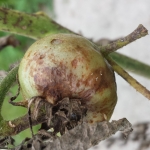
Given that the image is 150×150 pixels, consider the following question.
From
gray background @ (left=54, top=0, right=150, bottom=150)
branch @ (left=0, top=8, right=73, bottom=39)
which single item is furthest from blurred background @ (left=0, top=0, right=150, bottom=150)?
branch @ (left=0, top=8, right=73, bottom=39)

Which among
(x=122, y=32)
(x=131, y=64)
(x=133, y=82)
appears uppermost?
(x=133, y=82)

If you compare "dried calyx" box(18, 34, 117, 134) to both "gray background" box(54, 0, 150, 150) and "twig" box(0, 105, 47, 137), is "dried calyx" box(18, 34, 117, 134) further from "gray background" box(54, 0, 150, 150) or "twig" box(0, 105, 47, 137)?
"gray background" box(54, 0, 150, 150)

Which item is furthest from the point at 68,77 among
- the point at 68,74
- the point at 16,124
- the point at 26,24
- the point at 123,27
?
the point at 123,27

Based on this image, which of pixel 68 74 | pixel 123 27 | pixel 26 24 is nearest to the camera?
pixel 68 74

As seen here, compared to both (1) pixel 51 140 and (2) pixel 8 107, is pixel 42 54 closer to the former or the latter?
(1) pixel 51 140

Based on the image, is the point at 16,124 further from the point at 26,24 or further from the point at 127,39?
the point at 26,24

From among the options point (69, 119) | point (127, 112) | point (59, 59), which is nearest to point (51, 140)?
point (69, 119)

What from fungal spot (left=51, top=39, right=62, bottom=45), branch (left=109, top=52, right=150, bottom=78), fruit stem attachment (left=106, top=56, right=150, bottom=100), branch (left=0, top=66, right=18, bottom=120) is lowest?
branch (left=109, top=52, right=150, bottom=78)

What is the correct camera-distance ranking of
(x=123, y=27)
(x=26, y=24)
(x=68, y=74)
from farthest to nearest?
(x=123, y=27) → (x=26, y=24) → (x=68, y=74)
